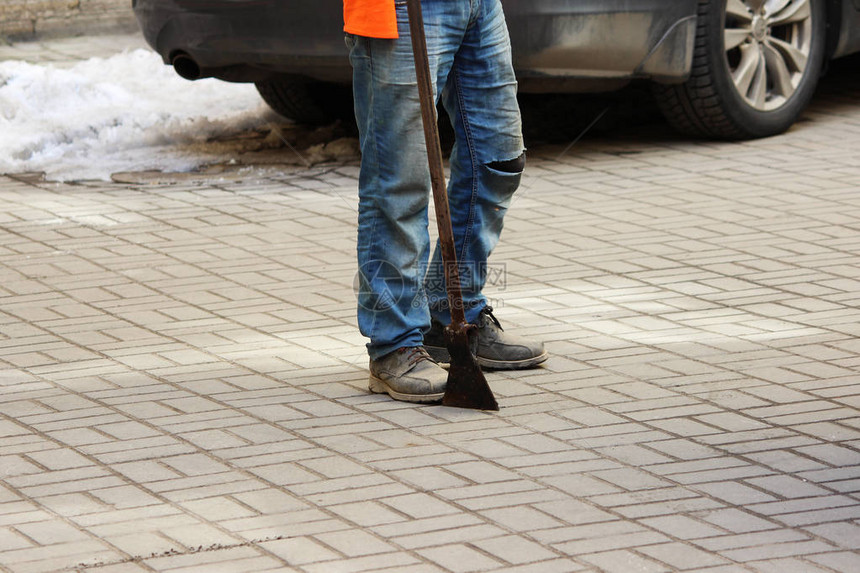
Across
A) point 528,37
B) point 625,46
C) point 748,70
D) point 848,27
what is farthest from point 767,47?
point 528,37

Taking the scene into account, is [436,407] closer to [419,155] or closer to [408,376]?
[408,376]

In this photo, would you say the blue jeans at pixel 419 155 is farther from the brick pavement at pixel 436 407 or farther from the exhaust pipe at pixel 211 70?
the exhaust pipe at pixel 211 70

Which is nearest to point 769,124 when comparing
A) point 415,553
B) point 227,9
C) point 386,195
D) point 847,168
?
point 847,168

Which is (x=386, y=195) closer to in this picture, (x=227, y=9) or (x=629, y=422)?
(x=629, y=422)

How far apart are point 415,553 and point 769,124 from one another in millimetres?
5079

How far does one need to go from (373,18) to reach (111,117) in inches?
187

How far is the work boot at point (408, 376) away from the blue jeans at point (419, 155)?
0.04 metres

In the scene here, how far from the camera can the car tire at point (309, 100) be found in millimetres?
8125

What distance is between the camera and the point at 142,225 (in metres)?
6.29

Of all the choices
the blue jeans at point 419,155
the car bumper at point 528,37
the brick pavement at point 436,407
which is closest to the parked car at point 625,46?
the car bumper at point 528,37

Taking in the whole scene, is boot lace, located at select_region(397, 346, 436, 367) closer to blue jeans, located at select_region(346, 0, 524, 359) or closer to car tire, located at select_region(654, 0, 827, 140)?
blue jeans, located at select_region(346, 0, 524, 359)

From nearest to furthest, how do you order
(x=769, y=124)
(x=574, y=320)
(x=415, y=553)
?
(x=415, y=553) → (x=574, y=320) → (x=769, y=124)

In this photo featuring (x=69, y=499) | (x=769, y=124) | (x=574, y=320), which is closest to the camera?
(x=69, y=499)

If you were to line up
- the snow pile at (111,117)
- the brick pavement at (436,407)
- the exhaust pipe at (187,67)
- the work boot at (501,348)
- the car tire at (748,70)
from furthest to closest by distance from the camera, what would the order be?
the snow pile at (111,117) → the exhaust pipe at (187,67) → the car tire at (748,70) → the work boot at (501,348) → the brick pavement at (436,407)
